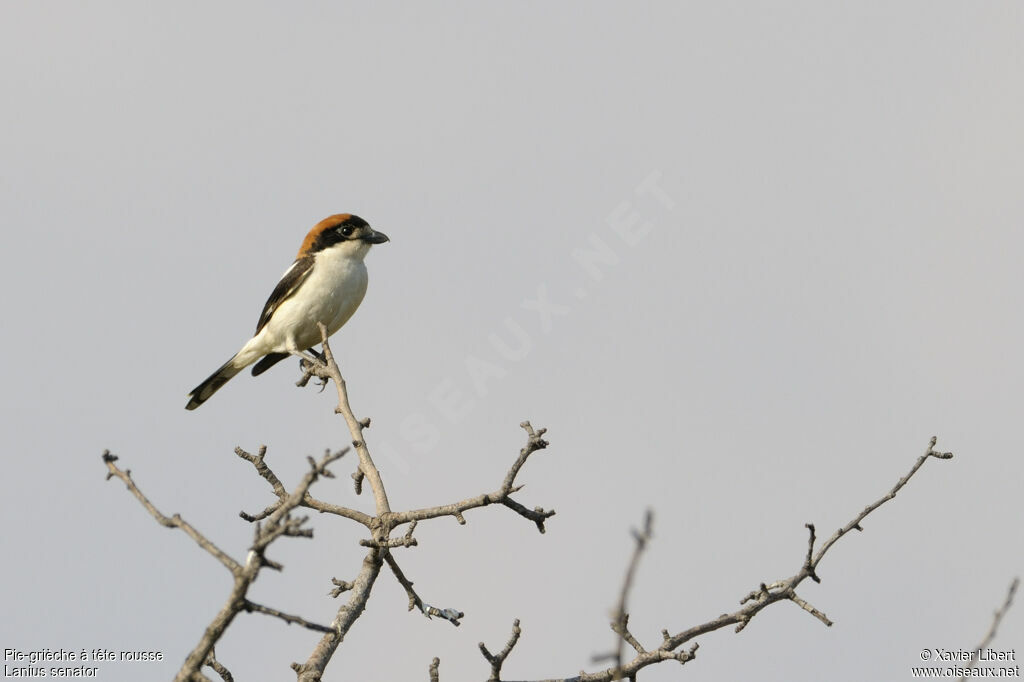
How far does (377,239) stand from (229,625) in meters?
7.53

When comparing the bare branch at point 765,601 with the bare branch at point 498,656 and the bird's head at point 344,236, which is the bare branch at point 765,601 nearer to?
the bare branch at point 498,656

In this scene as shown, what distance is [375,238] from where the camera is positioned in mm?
10680

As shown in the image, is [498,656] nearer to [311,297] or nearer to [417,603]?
[417,603]

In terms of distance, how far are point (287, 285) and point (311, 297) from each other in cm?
47

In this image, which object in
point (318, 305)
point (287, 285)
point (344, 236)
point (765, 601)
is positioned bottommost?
point (765, 601)

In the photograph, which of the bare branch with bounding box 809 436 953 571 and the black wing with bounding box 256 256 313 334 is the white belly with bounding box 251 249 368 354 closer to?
the black wing with bounding box 256 256 313 334

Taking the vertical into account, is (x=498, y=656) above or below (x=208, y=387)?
below

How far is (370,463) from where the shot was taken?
18.7ft

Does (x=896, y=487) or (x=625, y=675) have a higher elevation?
(x=896, y=487)

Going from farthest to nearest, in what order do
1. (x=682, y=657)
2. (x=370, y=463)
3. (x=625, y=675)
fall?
(x=370, y=463) → (x=682, y=657) → (x=625, y=675)

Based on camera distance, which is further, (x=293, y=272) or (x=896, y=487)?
(x=293, y=272)

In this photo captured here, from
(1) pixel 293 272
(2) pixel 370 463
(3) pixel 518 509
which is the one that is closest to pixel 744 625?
(3) pixel 518 509

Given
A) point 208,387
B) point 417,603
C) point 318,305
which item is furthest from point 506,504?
point 208,387

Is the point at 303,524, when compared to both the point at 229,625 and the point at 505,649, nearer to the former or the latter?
the point at 229,625
